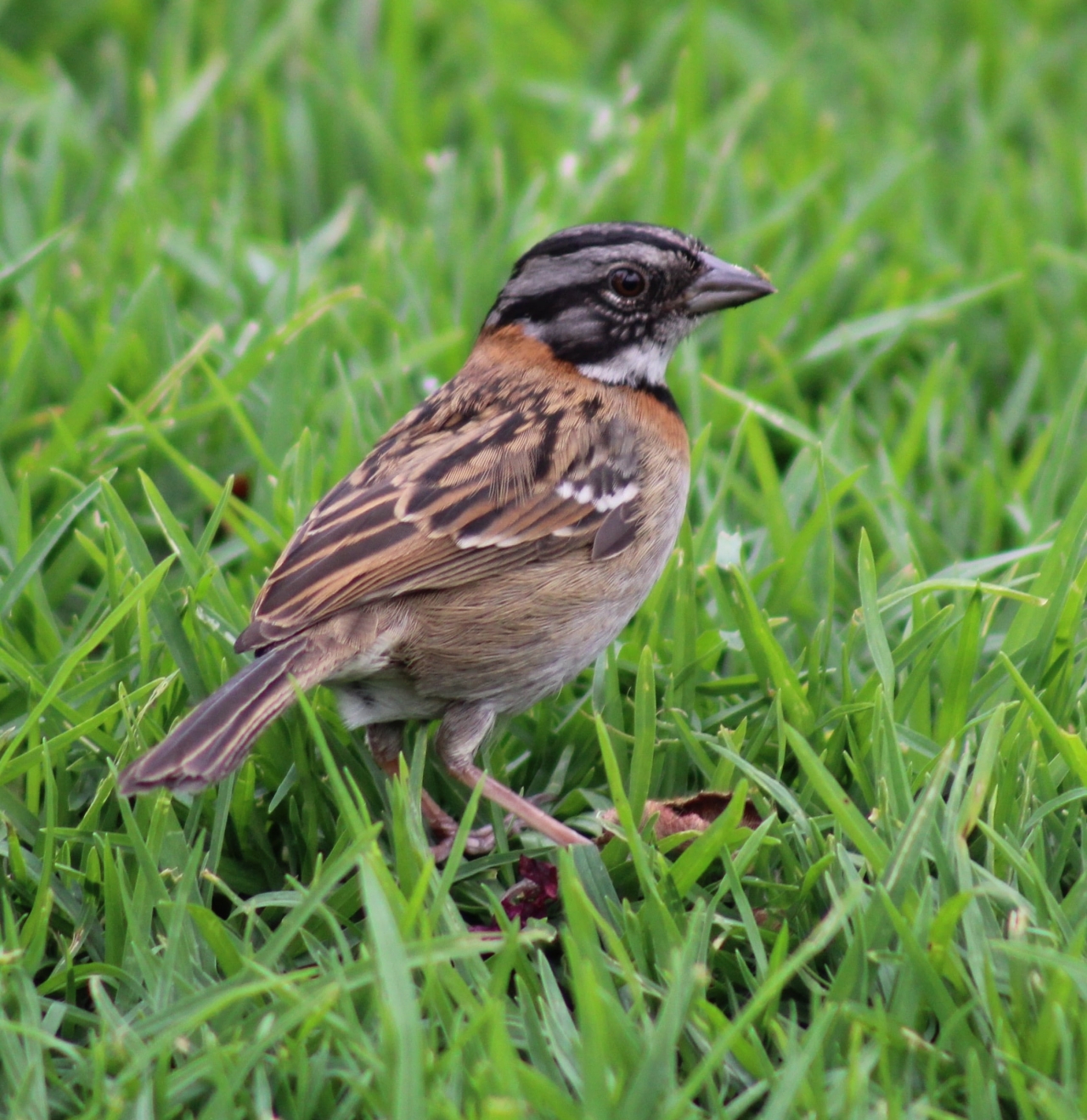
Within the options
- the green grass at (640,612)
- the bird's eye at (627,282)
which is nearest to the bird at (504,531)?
the bird's eye at (627,282)

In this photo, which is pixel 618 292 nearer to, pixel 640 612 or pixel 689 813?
pixel 640 612

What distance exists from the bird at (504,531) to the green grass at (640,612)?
0.18 m

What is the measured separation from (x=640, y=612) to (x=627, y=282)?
0.92 m

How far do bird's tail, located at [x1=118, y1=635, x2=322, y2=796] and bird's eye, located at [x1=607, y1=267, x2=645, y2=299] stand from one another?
Answer: 142 centimetres

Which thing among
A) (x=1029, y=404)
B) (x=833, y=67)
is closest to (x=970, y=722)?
(x=1029, y=404)

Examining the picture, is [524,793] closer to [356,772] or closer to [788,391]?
[356,772]

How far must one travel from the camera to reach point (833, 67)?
7.77m

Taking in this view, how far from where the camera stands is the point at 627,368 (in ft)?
14.2

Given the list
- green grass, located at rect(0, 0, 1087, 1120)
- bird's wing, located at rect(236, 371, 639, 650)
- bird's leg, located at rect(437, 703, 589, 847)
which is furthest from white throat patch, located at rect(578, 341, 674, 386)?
bird's leg, located at rect(437, 703, 589, 847)

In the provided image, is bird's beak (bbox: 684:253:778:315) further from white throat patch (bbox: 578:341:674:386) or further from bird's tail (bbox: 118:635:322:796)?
bird's tail (bbox: 118:635:322:796)

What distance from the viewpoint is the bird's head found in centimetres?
429

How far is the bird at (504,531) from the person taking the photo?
11.7ft

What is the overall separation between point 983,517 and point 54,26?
5462mm

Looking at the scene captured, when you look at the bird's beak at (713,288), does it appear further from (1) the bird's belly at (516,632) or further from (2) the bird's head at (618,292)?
(1) the bird's belly at (516,632)
